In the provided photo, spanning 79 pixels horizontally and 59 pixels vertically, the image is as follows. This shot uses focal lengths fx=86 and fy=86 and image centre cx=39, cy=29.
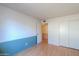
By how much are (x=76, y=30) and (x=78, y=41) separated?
1.96ft

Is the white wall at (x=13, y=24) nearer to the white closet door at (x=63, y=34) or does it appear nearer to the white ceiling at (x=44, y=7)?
the white ceiling at (x=44, y=7)

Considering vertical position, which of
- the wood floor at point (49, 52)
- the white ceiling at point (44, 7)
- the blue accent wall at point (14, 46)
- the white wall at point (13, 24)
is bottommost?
the wood floor at point (49, 52)

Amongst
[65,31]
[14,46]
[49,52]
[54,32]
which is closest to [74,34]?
[65,31]

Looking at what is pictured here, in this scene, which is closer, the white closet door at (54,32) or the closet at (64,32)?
the closet at (64,32)

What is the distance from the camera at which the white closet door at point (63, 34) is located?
5.15 metres

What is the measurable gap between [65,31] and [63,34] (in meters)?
0.24

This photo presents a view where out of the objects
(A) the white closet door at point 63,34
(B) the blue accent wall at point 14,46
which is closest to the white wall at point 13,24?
(B) the blue accent wall at point 14,46

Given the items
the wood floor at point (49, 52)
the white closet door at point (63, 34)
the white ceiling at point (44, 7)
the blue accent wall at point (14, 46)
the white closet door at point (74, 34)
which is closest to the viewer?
the white ceiling at point (44, 7)

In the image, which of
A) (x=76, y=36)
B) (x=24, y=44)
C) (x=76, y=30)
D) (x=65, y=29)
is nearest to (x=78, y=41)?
(x=76, y=36)

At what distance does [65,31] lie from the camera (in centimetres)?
522

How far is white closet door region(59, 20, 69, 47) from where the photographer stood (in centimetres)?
515

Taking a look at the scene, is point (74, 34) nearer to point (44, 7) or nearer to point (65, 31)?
point (65, 31)

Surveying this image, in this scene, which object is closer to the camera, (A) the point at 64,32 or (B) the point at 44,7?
(B) the point at 44,7

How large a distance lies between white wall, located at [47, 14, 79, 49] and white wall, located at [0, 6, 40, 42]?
175 centimetres
